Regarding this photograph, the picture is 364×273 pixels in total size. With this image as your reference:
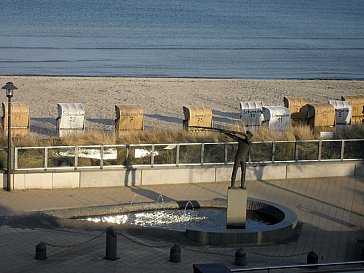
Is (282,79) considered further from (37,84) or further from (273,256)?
(273,256)

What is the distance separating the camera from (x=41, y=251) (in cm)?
1391

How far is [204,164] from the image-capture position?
20188mm

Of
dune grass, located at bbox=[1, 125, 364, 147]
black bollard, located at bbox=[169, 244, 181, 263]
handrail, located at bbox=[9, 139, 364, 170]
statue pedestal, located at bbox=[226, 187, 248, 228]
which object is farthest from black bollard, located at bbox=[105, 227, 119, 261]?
dune grass, located at bbox=[1, 125, 364, 147]

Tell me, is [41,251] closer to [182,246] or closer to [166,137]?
[182,246]

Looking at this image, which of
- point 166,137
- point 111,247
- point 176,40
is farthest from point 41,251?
point 176,40

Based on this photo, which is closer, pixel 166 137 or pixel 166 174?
pixel 166 174

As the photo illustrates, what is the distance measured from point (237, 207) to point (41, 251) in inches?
143

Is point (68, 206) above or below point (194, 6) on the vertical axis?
below

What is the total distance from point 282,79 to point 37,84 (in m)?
13.6

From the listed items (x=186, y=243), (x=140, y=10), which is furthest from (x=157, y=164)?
(x=140, y=10)

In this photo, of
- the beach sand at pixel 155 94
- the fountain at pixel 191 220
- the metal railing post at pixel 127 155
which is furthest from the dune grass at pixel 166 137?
the beach sand at pixel 155 94

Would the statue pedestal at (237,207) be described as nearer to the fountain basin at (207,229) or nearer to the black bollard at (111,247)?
the fountain basin at (207,229)

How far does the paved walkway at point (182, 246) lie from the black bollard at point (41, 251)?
0.08 meters

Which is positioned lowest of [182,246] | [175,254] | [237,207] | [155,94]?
[182,246]
